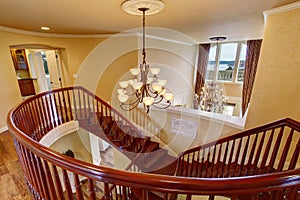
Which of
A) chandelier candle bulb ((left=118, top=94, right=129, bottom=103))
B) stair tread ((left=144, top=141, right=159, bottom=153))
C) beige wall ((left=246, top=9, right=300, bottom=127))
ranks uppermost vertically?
beige wall ((left=246, top=9, right=300, bottom=127))

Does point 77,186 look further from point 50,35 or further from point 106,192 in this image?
point 50,35

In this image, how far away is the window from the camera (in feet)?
22.7

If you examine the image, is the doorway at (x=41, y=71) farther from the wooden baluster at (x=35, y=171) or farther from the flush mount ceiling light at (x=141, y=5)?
the wooden baluster at (x=35, y=171)

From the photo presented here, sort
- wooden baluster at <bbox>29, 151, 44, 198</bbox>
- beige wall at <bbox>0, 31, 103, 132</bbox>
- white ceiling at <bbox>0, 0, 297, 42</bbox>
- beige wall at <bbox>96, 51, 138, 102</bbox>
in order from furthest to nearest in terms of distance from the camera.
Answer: beige wall at <bbox>96, 51, 138, 102</bbox> → beige wall at <bbox>0, 31, 103, 132</bbox> → white ceiling at <bbox>0, 0, 297, 42</bbox> → wooden baluster at <bbox>29, 151, 44, 198</bbox>

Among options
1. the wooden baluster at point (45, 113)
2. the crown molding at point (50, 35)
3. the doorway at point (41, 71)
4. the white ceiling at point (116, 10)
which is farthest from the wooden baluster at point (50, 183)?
the doorway at point (41, 71)

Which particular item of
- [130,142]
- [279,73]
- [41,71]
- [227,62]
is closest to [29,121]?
[130,142]

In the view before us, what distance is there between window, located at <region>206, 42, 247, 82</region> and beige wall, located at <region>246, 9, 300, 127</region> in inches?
192

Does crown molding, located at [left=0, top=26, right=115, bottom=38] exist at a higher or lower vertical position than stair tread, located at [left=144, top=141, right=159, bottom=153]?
higher

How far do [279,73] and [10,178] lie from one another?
4.26 meters

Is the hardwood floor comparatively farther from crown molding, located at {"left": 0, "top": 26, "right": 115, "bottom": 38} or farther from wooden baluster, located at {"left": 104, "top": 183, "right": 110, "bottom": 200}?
crown molding, located at {"left": 0, "top": 26, "right": 115, "bottom": 38}

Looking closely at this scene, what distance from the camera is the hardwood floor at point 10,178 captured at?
2133mm

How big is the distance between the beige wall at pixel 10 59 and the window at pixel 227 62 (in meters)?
5.25

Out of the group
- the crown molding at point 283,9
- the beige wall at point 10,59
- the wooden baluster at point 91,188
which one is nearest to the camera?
the wooden baluster at point 91,188

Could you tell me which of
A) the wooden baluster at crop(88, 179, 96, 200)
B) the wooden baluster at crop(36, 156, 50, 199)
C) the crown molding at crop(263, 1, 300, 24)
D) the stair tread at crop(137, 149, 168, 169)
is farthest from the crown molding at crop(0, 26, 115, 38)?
the wooden baluster at crop(88, 179, 96, 200)
